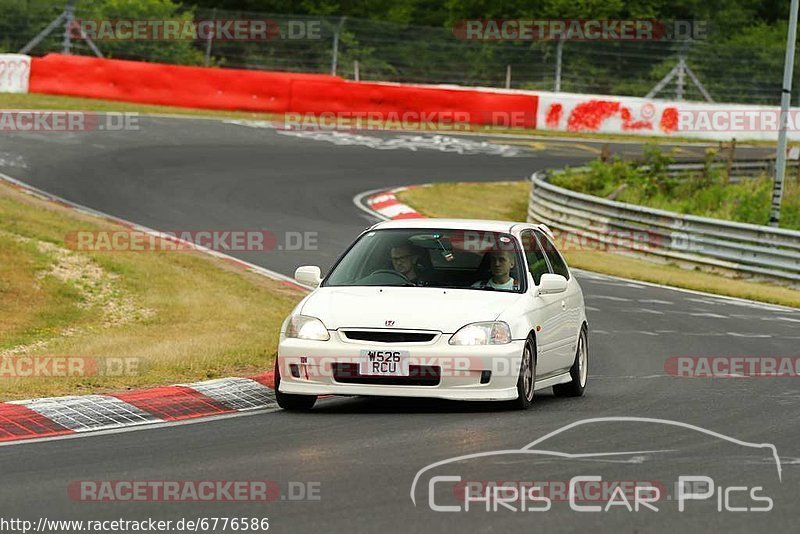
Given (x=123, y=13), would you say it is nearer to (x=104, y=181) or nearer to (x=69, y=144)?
(x=69, y=144)

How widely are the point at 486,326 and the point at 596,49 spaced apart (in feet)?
121

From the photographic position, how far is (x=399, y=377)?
10531 millimetres

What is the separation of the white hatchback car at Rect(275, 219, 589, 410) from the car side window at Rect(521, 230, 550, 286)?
0.02 meters

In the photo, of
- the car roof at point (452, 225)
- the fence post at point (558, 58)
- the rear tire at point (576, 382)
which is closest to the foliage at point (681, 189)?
the fence post at point (558, 58)

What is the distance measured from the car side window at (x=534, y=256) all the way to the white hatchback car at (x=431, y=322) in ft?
0.07

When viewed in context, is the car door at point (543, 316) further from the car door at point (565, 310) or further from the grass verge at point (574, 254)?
the grass verge at point (574, 254)

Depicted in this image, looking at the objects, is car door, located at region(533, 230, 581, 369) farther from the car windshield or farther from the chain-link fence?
the chain-link fence

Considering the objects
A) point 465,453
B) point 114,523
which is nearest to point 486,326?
point 465,453

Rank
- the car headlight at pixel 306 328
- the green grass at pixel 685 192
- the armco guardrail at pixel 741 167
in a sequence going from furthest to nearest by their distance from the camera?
the armco guardrail at pixel 741 167
the green grass at pixel 685 192
the car headlight at pixel 306 328

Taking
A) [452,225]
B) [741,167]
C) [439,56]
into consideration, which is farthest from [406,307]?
[439,56]

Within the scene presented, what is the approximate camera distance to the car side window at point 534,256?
472 inches

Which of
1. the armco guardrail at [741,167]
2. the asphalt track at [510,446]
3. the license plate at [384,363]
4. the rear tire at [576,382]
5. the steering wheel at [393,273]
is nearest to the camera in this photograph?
the asphalt track at [510,446]

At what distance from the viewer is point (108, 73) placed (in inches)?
1599

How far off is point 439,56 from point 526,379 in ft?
121
